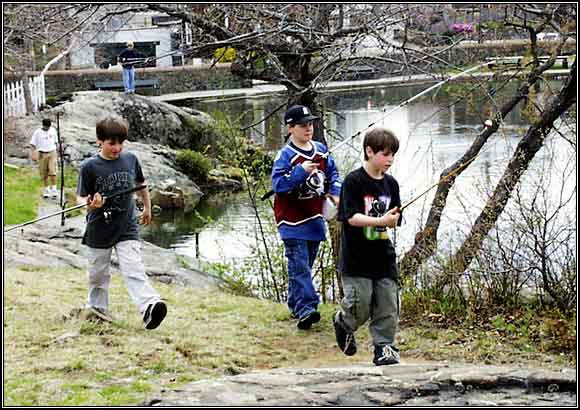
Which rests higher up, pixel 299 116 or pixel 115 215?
pixel 299 116

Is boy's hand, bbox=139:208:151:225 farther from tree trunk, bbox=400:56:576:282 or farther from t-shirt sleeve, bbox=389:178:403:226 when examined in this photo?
tree trunk, bbox=400:56:576:282

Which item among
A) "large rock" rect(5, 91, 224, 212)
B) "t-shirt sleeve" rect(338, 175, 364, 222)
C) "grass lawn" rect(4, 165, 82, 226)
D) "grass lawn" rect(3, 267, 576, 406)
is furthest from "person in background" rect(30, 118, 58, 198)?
"t-shirt sleeve" rect(338, 175, 364, 222)

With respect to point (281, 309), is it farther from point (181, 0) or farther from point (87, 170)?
point (181, 0)

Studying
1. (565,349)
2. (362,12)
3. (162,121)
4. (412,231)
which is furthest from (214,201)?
(565,349)

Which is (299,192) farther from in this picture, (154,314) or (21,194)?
(21,194)

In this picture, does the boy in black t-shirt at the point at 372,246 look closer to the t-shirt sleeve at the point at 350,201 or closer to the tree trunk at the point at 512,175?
the t-shirt sleeve at the point at 350,201

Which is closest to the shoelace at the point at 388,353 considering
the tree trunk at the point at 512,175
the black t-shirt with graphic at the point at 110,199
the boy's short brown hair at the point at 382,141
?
the boy's short brown hair at the point at 382,141

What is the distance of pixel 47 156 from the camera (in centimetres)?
1791

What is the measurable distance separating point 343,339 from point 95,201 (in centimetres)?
186

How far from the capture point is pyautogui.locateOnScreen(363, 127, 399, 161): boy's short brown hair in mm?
5309

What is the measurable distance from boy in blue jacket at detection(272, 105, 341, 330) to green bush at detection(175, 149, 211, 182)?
15502mm

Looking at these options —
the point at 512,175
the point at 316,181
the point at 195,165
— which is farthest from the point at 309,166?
the point at 195,165

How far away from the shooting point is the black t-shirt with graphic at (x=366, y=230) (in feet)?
17.8

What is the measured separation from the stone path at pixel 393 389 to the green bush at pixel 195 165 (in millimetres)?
17628
